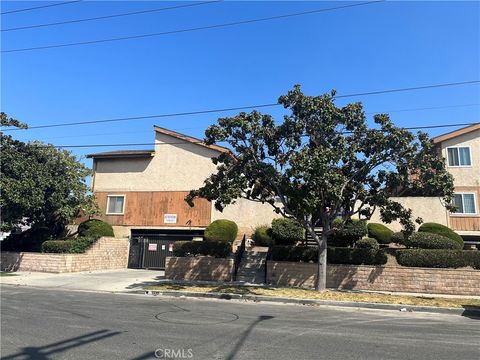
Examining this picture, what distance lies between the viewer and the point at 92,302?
12992mm

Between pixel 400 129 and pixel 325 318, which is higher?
pixel 400 129

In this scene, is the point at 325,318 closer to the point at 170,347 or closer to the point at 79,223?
the point at 170,347

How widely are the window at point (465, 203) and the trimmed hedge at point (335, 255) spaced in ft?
38.3

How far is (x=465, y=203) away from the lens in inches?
1062

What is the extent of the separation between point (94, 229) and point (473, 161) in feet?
79.9

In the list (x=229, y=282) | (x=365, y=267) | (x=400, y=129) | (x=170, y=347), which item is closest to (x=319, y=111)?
(x=400, y=129)

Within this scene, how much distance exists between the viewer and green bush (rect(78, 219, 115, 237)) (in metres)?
26.2

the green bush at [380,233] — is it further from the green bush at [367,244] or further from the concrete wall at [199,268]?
the concrete wall at [199,268]

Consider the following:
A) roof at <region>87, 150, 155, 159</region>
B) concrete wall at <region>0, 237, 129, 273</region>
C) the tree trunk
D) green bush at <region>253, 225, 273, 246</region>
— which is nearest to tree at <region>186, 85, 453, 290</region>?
the tree trunk

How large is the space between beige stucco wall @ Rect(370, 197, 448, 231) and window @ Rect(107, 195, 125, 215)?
16.7 meters

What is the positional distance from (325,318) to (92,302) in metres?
6.93

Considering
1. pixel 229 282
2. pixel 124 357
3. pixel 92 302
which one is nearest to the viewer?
pixel 124 357

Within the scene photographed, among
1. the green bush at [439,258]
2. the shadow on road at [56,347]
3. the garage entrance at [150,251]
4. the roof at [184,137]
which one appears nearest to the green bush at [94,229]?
the garage entrance at [150,251]

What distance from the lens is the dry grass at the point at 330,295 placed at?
531 inches
